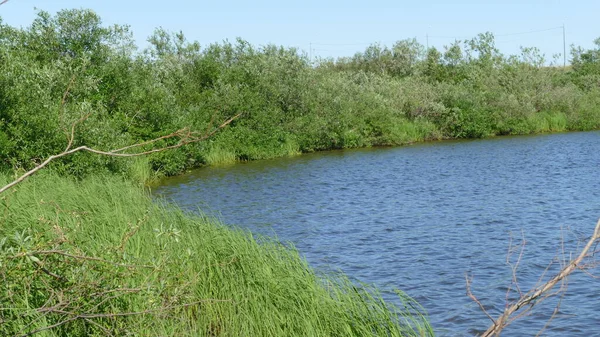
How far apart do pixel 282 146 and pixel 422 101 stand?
15.0 m

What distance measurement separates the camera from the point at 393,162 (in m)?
36.5

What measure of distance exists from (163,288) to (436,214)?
15.0 metres

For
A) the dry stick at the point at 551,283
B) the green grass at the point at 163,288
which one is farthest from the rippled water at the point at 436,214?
the green grass at the point at 163,288

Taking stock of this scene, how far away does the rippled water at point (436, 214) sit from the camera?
11.9 m

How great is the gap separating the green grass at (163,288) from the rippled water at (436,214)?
2.01 metres

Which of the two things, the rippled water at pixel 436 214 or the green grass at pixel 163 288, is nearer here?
the green grass at pixel 163 288

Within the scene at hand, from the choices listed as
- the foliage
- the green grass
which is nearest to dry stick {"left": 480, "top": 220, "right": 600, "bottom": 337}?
the green grass

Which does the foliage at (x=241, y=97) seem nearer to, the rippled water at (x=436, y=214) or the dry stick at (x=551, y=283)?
the rippled water at (x=436, y=214)

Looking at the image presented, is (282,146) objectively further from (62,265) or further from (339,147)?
(62,265)

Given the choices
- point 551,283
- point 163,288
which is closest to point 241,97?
point 163,288

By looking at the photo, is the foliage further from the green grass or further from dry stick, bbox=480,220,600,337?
dry stick, bbox=480,220,600,337

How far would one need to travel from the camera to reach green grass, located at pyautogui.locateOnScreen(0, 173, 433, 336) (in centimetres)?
608

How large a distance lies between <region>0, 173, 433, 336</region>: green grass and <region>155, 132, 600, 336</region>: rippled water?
2007 millimetres

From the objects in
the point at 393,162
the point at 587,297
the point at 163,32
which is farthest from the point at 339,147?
the point at 587,297
